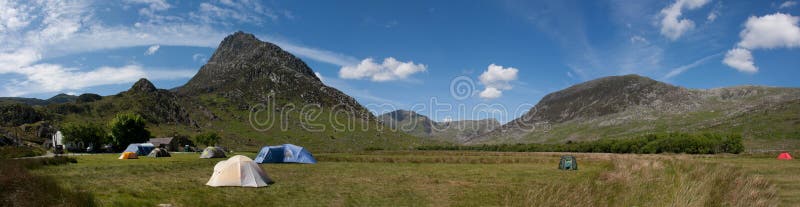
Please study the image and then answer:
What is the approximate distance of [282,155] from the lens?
47.4 meters

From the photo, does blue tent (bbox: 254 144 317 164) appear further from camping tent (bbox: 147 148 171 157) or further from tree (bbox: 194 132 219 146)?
tree (bbox: 194 132 219 146)

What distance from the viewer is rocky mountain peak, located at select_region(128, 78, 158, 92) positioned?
179 metres

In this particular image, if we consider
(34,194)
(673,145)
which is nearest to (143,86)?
(673,145)

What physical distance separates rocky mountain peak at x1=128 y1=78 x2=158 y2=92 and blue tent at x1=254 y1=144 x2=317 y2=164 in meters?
158

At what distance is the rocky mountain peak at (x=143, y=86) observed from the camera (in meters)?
179

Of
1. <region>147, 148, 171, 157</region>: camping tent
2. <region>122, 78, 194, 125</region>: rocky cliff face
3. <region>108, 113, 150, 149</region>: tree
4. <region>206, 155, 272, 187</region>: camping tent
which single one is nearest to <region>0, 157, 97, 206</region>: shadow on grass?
<region>206, 155, 272, 187</region>: camping tent

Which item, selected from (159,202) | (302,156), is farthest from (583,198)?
(302,156)

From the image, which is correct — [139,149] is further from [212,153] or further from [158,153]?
[212,153]

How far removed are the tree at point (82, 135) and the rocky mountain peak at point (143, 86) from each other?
9259 cm

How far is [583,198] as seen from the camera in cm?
1289

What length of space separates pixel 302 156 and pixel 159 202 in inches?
1233

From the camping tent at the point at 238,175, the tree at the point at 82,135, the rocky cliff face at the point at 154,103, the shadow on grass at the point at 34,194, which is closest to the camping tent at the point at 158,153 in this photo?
the tree at the point at 82,135

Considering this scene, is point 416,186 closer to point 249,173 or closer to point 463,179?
point 463,179

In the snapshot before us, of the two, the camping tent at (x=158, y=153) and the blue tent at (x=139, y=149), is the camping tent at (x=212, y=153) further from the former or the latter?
the blue tent at (x=139, y=149)
